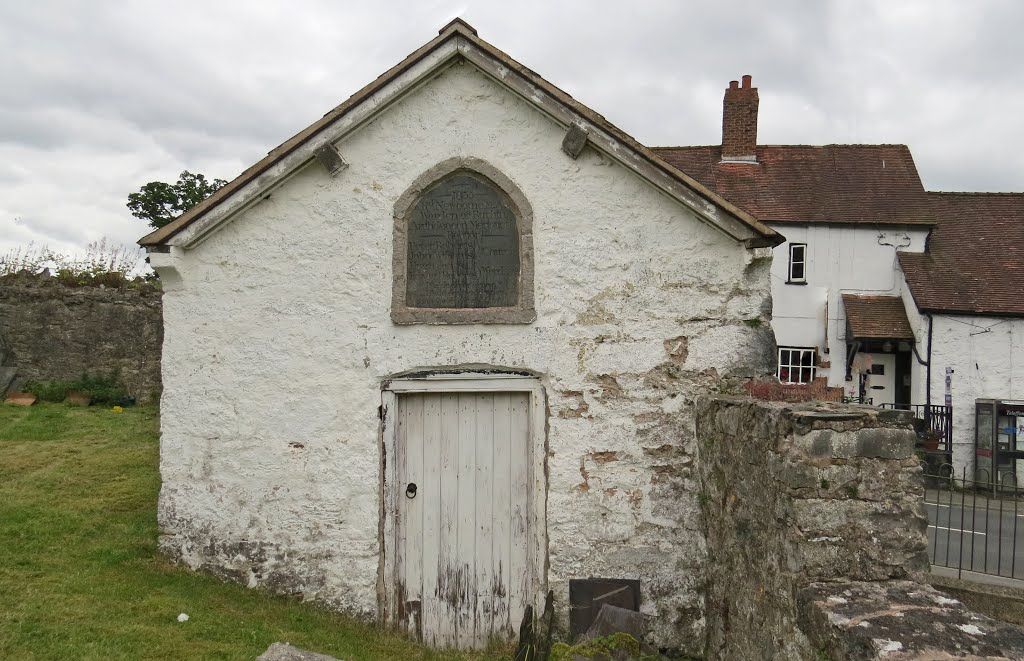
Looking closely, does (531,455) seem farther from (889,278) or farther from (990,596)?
(889,278)

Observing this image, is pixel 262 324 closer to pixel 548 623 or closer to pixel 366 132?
pixel 366 132

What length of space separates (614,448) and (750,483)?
4.91 ft

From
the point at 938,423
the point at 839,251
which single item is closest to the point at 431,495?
the point at 938,423

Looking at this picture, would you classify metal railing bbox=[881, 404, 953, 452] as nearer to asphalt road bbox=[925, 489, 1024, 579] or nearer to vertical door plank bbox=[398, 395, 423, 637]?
asphalt road bbox=[925, 489, 1024, 579]

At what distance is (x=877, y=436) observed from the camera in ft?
12.0

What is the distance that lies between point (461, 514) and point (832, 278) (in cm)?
1480

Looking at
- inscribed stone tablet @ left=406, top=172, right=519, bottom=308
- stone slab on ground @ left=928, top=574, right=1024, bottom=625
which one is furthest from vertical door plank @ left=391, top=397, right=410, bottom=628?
stone slab on ground @ left=928, top=574, right=1024, bottom=625

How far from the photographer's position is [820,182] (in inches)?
723

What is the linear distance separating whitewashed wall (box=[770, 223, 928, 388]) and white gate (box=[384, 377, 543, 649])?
42.9 ft

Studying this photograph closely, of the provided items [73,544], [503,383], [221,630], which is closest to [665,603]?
[503,383]

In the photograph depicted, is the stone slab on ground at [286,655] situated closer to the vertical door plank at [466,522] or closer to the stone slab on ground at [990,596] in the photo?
the vertical door plank at [466,522]

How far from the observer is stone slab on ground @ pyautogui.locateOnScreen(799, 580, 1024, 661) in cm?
254

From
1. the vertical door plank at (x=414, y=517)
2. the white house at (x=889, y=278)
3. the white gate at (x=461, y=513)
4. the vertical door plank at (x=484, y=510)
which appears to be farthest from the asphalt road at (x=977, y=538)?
the vertical door plank at (x=414, y=517)

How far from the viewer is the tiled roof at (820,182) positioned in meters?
17.3
